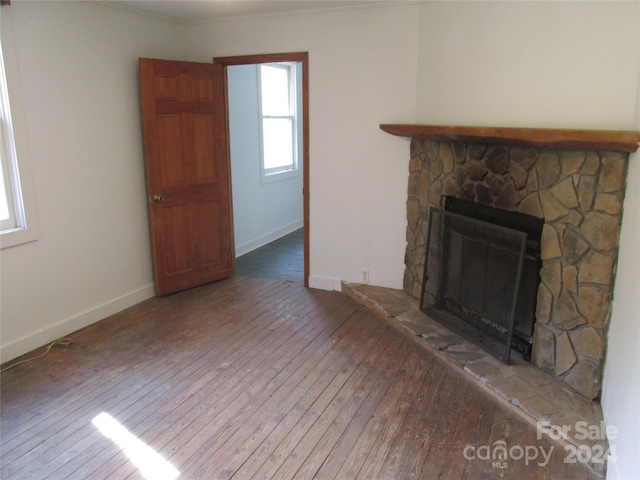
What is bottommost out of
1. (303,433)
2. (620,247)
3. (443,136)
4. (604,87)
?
(303,433)

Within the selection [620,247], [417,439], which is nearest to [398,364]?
[417,439]

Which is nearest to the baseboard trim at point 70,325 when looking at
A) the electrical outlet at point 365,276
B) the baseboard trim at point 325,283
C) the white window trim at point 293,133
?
the baseboard trim at point 325,283

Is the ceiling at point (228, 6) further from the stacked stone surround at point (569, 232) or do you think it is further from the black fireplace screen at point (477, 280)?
the black fireplace screen at point (477, 280)

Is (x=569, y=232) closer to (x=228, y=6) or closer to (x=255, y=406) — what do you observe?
(x=255, y=406)

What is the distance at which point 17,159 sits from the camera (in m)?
3.06

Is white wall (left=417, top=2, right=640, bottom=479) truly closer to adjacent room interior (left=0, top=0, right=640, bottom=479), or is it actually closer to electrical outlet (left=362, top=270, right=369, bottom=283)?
adjacent room interior (left=0, top=0, right=640, bottom=479)

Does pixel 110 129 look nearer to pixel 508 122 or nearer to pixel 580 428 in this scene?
pixel 508 122

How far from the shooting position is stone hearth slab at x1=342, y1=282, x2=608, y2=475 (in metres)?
2.38

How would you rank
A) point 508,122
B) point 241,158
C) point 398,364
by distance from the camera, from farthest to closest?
point 241,158 → point 398,364 → point 508,122

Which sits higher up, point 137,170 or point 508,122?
point 508,122

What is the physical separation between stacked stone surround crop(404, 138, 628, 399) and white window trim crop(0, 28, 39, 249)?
3.03m

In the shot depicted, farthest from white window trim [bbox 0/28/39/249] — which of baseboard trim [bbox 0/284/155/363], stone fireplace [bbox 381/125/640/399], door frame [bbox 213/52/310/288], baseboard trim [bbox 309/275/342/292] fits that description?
stone fireplace [bbox 381/125/640/399]

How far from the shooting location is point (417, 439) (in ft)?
7.86

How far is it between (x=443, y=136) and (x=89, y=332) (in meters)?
2.99
